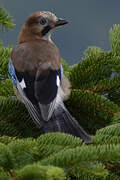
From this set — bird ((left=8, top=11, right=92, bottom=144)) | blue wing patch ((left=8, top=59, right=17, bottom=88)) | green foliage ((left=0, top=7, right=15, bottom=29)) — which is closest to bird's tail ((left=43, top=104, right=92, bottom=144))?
bird ((left=8, top=11, right=92, bottom=144))

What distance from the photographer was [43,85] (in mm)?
3221

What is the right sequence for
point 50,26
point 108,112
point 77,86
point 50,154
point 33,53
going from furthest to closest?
point 50,26 < point 33,53 < point 77,86 < point 108,112 < point 50,154

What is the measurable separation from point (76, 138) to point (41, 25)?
2.84 m

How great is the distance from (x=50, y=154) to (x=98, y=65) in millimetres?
1549

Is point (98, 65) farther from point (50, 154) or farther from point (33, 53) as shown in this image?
point (50, 154)

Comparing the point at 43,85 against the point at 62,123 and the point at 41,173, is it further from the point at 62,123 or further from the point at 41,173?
the point at 41,173

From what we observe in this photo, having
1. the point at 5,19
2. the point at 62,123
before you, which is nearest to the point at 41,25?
the point at 5,19

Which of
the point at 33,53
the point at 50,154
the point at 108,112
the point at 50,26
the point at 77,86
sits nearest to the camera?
the point at 50,154

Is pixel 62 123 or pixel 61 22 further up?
pixel 61 22

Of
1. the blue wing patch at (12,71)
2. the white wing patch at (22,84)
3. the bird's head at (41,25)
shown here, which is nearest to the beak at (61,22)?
the bird's head at (41,25)

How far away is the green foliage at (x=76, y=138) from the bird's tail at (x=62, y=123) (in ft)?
0.42

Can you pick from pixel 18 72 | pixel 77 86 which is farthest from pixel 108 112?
pixel 18 72

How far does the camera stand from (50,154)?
75.0 inches

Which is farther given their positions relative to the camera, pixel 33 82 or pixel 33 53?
pixel 33 53
